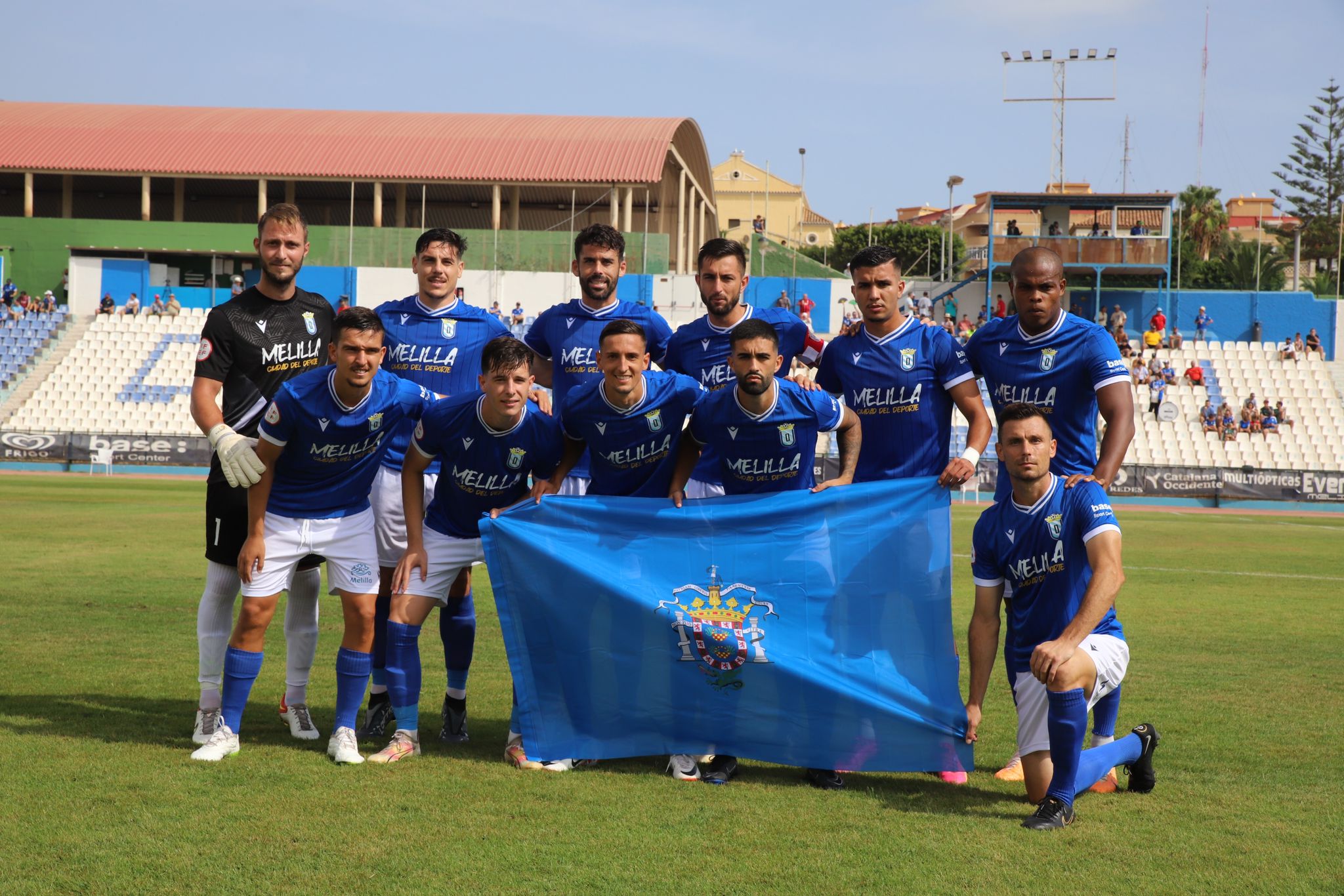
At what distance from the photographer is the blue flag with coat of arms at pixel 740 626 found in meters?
5.39

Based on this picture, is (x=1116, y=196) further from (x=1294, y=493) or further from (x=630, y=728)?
(x=630, y=728)

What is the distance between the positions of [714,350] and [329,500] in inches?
89.2

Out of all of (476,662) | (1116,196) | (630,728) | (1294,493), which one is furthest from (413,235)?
(630,728)

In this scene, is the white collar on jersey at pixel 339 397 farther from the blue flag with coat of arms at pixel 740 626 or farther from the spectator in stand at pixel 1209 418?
the spectator in stand at pixel 1209 418

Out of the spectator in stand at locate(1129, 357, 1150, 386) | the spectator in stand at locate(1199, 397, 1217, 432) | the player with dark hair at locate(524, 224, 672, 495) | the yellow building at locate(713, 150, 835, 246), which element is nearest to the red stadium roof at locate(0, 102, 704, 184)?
the spectator in stand at locate(1129, 357, 1150, 386)

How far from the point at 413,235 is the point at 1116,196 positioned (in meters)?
26.5

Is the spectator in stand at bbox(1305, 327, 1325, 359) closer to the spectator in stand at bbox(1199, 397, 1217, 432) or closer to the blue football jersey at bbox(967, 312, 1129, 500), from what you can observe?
the spectator in stand at bbox(1199, 397, 1217, 432)

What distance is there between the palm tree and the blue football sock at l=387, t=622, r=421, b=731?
75.9m

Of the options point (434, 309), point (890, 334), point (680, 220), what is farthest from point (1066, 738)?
point (680, 220)

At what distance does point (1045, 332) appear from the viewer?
18.9 feet

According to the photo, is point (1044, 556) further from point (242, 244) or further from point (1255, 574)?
point (242, 244)

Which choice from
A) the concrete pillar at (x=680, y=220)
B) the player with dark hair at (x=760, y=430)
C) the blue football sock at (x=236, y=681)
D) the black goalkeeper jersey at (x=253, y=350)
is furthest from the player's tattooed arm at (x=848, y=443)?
the concrete pillar at (x=680, y=220)

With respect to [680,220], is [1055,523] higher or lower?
lower

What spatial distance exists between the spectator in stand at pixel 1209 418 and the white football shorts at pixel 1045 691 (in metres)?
32.3
